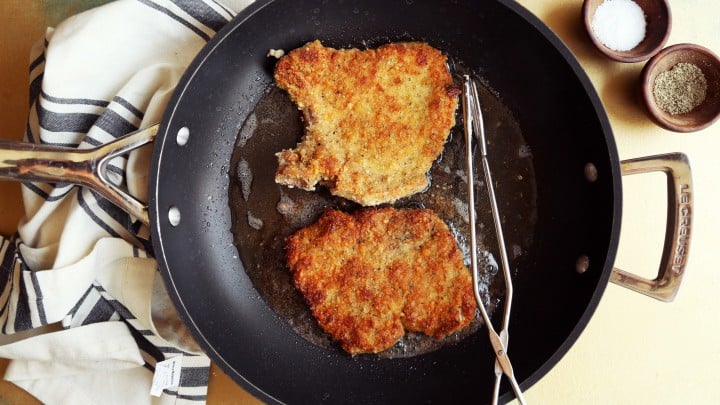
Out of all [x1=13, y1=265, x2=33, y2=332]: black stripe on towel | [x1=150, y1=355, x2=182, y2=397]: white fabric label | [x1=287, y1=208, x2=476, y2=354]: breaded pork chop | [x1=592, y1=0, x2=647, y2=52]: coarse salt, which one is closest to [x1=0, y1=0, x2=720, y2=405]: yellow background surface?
[x1=592, y1=0, x2=647, y2=52]: coarse salt

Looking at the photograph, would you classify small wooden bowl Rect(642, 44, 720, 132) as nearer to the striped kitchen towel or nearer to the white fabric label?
the striped kitchen towel

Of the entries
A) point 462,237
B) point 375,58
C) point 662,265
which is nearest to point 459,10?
point 375,58

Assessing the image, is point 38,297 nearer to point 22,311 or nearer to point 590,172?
point 22,311

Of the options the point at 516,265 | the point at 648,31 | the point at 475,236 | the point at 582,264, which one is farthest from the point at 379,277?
the point at 648,31

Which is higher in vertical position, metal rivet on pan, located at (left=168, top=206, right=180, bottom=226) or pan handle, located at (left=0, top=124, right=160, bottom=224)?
pan handle, located at (left=0, top=124, right=160, bottom=224)

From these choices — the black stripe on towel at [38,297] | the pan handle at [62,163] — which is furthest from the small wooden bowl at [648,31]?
the black stripe on towel at [38,297]

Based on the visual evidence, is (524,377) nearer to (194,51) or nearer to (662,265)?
(662,265)
